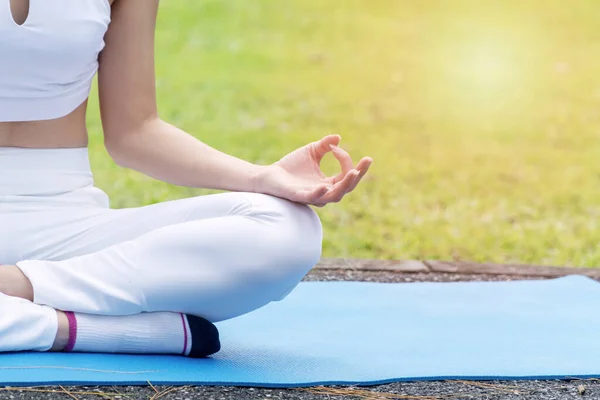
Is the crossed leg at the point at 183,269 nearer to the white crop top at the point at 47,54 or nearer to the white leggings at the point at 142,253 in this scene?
the white leggings at the point at 142,253

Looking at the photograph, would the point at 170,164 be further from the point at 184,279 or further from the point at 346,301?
the point at 346,301

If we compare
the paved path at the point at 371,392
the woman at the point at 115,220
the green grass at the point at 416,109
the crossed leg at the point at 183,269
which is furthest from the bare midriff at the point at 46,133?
the green grass at the point at 416,109

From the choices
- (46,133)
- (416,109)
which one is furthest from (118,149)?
(416,109)

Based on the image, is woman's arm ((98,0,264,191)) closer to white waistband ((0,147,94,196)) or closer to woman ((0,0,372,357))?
woman ((0,0,372,357))

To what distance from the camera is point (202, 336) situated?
2.01 metres

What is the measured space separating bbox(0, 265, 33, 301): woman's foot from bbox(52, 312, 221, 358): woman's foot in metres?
0.08

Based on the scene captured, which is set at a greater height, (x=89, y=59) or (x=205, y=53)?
(x=205, y=53)

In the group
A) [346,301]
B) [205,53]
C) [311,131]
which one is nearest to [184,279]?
[346,301]

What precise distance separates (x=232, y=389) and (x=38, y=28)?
2.64ft

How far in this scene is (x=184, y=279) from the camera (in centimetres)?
193

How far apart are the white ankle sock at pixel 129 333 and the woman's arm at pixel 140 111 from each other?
32 cm

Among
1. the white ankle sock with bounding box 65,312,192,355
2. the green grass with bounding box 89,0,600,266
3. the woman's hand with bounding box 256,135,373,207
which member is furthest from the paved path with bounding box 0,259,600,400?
the green grass with bounding box 89,0,600,266

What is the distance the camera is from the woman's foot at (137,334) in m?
1.94

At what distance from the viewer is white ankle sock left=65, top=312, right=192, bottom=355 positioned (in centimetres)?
195
